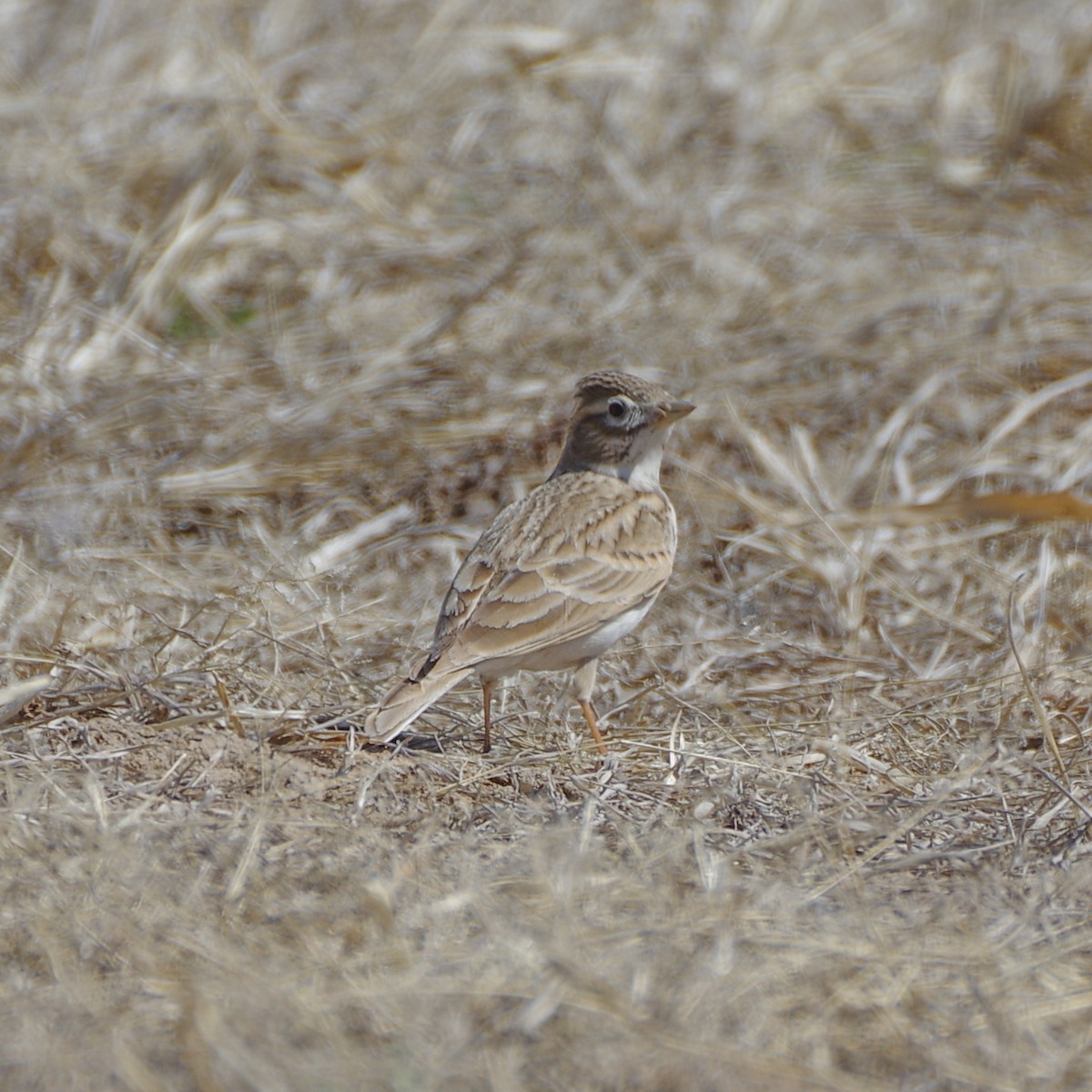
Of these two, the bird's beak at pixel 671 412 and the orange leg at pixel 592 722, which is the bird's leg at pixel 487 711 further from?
the bird's beak at pixel 671 412

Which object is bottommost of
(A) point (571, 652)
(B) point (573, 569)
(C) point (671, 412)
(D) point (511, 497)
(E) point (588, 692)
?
(D) point (511, 497)

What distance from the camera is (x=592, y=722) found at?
472 centimetres

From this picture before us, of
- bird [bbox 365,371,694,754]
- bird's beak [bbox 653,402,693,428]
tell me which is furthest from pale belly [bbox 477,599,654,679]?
bird's beak [bbox 653,402,693,428]

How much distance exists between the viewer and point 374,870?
3.39 m

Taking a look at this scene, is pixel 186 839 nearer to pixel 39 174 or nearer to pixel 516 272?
pixel 516 272

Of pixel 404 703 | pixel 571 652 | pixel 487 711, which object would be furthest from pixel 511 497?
pixel 404 703

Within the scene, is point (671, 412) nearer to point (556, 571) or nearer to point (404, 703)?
point (556, 571)

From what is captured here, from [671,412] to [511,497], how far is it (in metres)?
1.18

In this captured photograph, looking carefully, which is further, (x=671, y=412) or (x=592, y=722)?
(x=671, y=412)

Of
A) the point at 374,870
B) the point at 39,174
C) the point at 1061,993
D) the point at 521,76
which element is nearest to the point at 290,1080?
the point at 374,870

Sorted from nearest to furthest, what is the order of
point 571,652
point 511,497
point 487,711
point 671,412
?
point 487,711 < point 571,652 < point 671,412 < point 511,497

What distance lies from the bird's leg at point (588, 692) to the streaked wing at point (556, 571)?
0.19 m

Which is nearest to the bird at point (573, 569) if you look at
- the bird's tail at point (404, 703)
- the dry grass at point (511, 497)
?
the bird's tail at point (404, 703)

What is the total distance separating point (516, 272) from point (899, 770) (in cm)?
361
